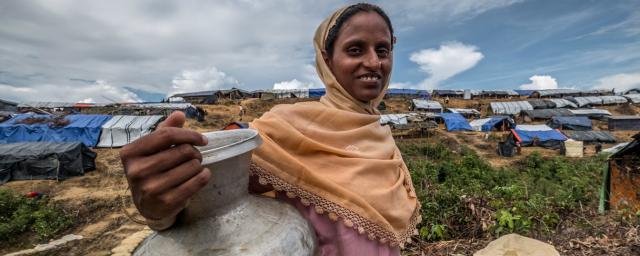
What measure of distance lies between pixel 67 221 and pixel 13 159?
6.80 metres

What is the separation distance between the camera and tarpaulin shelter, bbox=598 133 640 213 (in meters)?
A: 6.54

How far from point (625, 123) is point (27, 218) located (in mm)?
44224

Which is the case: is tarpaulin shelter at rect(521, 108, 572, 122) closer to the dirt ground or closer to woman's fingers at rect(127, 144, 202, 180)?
the dirt ground

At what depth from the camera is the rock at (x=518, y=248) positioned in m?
2.91

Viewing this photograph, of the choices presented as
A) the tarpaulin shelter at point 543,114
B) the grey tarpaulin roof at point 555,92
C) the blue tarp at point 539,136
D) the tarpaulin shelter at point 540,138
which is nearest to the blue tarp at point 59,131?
the tarpaulin shelter at point 540,138

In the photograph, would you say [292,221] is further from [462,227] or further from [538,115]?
[538,115]

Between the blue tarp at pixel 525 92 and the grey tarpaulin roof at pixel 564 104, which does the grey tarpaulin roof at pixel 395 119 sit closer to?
the grey tarpaulin roof at pixel 564 104

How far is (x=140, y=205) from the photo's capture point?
745mm

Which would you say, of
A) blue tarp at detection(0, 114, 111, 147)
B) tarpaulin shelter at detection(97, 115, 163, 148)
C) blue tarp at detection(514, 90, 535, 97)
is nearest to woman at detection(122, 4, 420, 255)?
tarpaulin shelter at detection(97, 115, 163, 148)

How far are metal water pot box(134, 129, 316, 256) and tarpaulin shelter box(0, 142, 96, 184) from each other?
16.5 meters

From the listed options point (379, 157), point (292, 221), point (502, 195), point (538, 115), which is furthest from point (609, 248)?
point (538, 115)

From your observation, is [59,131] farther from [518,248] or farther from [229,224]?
[518,248]

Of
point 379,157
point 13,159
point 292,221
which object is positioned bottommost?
point 13,159

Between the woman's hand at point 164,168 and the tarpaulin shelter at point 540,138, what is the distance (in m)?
27.8
